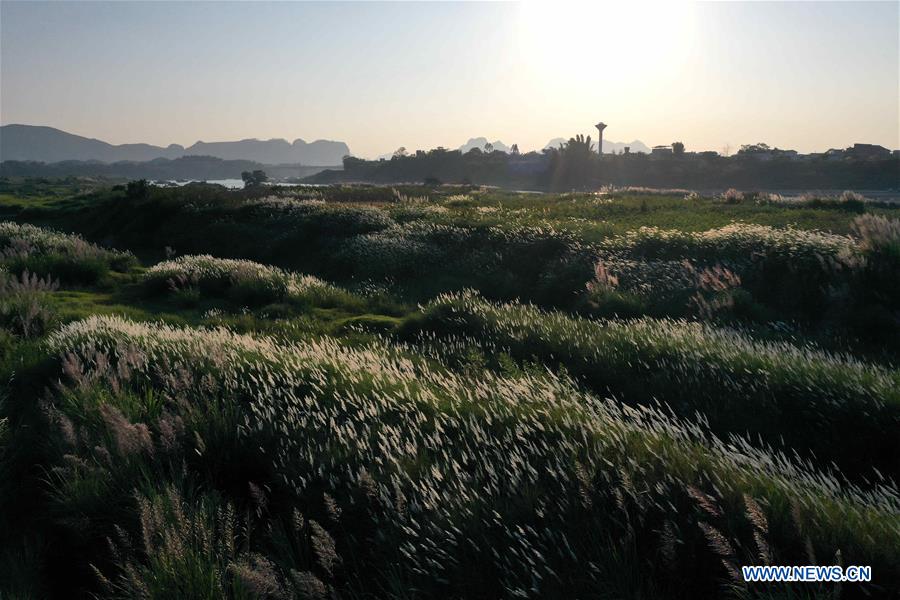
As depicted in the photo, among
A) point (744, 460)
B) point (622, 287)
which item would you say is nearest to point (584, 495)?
point (744, 460)

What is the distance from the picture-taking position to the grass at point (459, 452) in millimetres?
3270

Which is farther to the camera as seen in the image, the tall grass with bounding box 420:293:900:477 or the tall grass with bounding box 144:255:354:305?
the tall grass with bounding box 144:255:354:305

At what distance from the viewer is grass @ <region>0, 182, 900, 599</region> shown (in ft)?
10.7

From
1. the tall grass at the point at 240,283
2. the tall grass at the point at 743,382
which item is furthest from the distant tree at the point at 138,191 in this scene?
the tall grass at the point at 743,382

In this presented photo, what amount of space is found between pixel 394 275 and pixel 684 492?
50.5ft

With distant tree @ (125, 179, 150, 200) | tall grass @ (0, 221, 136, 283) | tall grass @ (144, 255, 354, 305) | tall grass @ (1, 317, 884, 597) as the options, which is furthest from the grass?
distant tree @ (125, 179, 150, 200)

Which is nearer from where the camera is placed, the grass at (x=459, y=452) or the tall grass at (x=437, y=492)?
the tall grass at (x=437, y=492)

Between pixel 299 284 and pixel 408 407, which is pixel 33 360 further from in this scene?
pixel 299 284

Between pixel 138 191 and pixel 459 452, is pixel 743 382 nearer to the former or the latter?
pixel 459 452

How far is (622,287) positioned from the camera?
45.4 ft

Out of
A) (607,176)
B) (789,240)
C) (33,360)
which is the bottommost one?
(33,360)

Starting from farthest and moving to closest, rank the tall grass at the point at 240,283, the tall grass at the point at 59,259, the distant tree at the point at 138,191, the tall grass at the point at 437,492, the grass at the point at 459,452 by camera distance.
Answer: the distant tree at the point at 138,191 → the tall grass at the point at 59,259 → the tall grass at the point at 240,283 → the grass at the point at 459,452 → the tall grass at the point at 437,492

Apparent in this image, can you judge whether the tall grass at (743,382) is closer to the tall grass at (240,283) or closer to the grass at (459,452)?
the grass at (459,452)

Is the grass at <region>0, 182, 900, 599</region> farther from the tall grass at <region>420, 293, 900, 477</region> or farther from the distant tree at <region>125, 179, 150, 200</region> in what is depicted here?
the distant tree at <region>125, 179, 150, 200</region>
